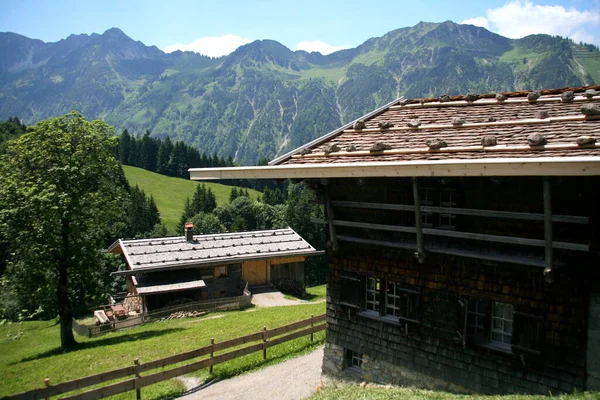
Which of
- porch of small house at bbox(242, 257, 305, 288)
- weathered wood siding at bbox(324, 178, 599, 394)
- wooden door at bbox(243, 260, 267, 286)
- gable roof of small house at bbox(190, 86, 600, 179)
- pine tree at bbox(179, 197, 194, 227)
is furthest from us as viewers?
pine tree at bbox(179, 197, 194, 227)

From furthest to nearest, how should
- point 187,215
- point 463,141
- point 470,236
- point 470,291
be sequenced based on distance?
point 187,215 < point 463,141 < point 470,291 < point 470,236

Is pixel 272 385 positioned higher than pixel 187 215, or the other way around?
pixel 272 385

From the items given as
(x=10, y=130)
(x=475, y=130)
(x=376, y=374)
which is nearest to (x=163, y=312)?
(x=376, y=374)

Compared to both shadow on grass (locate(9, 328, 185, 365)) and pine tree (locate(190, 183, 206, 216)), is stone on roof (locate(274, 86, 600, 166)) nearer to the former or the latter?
shadow on grass (locate(9, 328, 185, 365))

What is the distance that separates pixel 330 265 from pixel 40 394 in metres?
9.39

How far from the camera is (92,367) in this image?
20.7 metres

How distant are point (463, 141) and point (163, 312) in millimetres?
28186

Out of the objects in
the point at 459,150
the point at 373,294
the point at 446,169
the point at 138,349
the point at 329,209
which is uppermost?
the point at 459,150

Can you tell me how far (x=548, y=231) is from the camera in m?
9.02

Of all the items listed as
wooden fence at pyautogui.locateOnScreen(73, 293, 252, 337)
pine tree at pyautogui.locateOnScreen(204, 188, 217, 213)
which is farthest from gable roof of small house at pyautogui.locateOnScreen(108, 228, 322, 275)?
pine tree at pyautogui.locateOnScreen(204, 188, 217, 213)

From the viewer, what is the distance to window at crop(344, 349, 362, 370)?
45.5 feet

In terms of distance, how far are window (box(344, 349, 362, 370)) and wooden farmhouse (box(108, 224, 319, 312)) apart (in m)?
24.1

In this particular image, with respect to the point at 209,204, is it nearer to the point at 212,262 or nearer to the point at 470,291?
the point at 212,262

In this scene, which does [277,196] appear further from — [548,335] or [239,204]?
[548,335]
